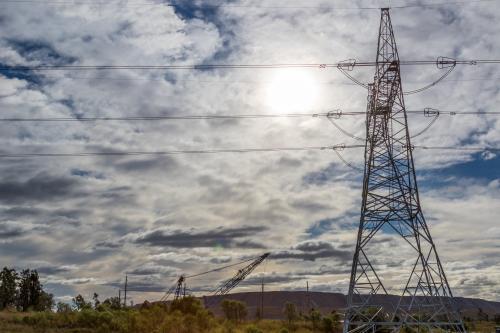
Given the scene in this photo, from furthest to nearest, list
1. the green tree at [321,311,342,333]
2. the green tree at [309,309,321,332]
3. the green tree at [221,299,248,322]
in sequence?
the green tree at [221,299,248,322], the green tree at [309,309,321,332], the green tree at [321,311,342,333]

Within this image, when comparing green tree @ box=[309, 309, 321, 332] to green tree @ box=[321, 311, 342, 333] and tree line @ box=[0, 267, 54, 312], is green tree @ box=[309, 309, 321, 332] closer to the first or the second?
green tree @ box=[321, 311, 342, 333]

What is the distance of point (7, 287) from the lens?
417 ft

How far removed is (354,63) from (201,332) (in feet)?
117

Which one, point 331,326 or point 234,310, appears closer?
point 331,326

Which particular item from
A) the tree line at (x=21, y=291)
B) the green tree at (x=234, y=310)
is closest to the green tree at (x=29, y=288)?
the tree line at (x=21, y=291)

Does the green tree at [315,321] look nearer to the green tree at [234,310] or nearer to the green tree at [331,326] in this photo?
the green tree at [331,326]

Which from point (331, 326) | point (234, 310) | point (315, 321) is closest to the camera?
point (331, 326)

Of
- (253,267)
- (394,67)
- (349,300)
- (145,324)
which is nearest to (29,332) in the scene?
(145,324)

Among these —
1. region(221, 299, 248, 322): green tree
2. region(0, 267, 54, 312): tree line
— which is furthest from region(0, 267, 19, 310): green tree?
region(221, 299, 248, 322): green tree

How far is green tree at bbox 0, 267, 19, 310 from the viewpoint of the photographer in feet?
414

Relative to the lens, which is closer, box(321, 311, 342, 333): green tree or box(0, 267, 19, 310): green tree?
box(321, 311, 342, 333): green tree

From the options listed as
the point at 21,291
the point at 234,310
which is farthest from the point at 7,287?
the point at 234,310

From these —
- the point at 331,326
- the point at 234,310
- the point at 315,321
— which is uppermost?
the point at 234,310

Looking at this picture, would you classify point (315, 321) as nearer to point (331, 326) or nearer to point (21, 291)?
point (331, 326)
